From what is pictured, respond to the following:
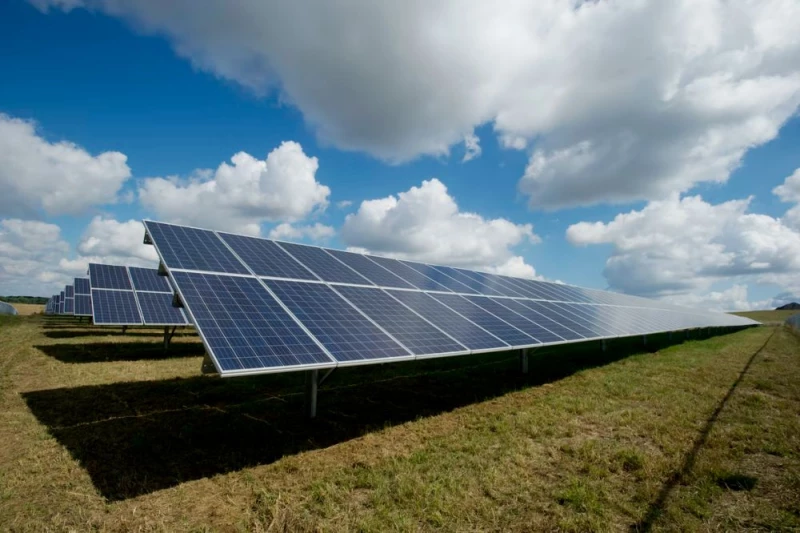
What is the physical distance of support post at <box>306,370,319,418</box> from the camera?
10.2 metres

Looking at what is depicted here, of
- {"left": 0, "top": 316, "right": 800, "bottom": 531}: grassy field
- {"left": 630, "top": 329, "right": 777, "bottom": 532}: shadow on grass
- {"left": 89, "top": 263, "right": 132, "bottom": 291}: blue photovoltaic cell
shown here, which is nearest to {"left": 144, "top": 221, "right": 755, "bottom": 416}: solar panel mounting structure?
{"left": 0, "top": 316, "right": 800, "bottom": 531}: grassy field

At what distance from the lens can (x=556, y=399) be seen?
13047 mm

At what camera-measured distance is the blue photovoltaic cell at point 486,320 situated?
13.3m

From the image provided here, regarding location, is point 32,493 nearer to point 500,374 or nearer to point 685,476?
point 685,476

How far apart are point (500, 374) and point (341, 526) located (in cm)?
1323

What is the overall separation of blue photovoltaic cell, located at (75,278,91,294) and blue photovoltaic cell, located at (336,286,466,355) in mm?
32579

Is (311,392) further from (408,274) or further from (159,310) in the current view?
(159,310)

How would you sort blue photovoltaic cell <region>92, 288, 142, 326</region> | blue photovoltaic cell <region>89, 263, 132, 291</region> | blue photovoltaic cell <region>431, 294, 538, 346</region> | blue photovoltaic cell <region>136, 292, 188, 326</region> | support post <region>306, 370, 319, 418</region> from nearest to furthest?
1. support post <region>306, 370, 319, 418</region>
2. blue photovoltaic cell <region>431, 294, 538, 346</region>
3. blue photovoltaic cell <region>92, 288, 142, 326</region>
4. blue photovoltaic cell <region>136, 292, 188, 326</region>
5. blue photovoltaic cell <region>89, 263, 132, 291</region>

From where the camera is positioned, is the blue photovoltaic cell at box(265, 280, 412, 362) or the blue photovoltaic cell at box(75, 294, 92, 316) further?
the blue photovoltaic cell at box(75, 294, 92, 316)

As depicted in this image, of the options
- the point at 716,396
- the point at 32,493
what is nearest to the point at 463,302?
the point at 716,396

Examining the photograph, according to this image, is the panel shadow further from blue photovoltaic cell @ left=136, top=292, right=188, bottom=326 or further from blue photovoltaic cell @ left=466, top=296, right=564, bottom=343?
blue photovoltaic cell @ left=136, top=292, right=188, bottom=326

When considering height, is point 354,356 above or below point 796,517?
above

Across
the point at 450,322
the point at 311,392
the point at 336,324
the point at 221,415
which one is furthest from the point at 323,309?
the point at 450,322

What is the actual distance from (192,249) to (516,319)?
11605mm
